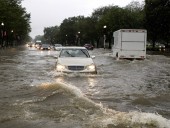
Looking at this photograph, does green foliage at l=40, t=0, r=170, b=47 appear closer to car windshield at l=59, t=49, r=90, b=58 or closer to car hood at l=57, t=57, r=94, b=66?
car windshield at l=59, t=49, r=90, b=58

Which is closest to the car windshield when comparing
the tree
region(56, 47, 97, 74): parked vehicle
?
region(56, 47, 97, 74): parked vehicle

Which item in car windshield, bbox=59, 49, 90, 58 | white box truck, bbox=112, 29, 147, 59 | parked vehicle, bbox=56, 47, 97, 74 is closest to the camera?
parked vehicle, bbox=56, 47, 97, 74

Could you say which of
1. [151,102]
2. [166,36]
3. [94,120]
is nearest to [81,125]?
[94,120]

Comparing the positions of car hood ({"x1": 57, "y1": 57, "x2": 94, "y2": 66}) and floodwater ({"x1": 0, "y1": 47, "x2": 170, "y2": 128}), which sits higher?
car hood ({"x1": 57, "y1": 57, "x2": 94, "y2": 66})

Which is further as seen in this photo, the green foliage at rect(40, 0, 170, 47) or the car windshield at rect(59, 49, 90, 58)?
the green foliage at rect(40, 0, 170, 47)

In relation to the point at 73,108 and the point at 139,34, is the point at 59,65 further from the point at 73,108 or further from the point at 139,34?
the point at 139,34

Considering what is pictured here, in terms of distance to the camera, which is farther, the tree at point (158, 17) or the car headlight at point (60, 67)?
the tree at point (158, 17)

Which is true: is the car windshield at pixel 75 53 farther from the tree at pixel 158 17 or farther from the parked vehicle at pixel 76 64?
the tree at pixel 158 17

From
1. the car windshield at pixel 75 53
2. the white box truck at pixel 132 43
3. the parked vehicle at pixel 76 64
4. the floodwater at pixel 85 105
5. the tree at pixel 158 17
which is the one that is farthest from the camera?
the tree at pixel 158 17

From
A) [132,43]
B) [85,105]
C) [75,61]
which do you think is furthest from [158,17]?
[85,105]

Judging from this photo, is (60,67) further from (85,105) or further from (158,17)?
(158,17)

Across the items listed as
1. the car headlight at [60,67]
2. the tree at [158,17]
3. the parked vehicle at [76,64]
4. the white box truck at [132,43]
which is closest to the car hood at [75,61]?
the parked vehicle at [76,64]

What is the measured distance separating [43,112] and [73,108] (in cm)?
85

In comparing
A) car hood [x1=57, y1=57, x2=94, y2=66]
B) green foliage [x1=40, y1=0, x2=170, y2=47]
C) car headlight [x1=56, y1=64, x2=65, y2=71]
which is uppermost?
green foliage [x1=40, y1=0, x2=170, y2=47]
